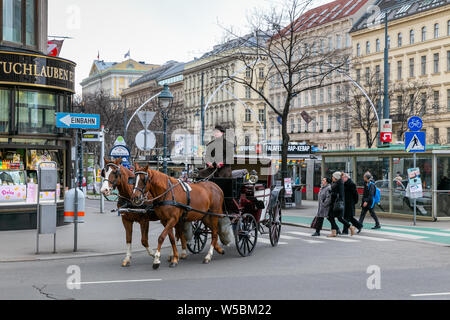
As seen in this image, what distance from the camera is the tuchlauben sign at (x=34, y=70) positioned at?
18969 millimetres

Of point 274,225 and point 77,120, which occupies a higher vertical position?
point 77,120

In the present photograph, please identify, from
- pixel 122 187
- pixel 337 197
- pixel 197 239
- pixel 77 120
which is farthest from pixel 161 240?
pixel 337 197

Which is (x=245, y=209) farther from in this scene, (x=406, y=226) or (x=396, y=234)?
(x=406, y=226)

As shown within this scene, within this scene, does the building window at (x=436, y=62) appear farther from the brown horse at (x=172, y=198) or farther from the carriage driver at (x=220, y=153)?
the brown horse at (x=172, y=198)

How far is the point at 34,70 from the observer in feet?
63.9

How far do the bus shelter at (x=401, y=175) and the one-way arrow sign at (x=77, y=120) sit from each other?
12568 millimetres

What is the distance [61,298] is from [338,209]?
10.3 meters

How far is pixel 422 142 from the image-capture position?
2139 cm

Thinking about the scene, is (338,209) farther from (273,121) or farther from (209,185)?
(273,121)

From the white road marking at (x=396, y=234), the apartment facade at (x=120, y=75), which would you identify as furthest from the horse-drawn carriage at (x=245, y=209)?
the apartment facade at (x=120, y=75)

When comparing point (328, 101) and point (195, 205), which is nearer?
point (195, 205)

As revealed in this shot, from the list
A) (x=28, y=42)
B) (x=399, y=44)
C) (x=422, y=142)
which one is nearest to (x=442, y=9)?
(x=399, y=44)

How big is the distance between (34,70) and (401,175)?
13.3 m

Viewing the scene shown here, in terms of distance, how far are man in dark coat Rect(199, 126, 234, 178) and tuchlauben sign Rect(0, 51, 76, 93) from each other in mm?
7890
